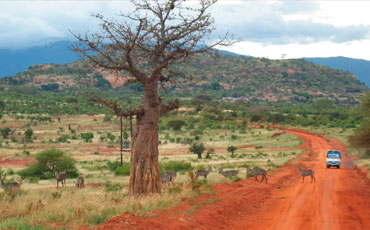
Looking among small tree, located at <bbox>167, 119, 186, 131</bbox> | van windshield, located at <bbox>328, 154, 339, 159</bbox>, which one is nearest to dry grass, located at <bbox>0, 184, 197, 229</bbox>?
van windshield, located at <bbox>328, 154, 339, 159</bbox>

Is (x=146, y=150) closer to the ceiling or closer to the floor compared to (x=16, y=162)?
closer to the ceiling

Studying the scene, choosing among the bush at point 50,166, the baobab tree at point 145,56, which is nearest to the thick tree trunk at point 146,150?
the baobab tree at point 145,56

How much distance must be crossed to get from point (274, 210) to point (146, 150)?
4467mm

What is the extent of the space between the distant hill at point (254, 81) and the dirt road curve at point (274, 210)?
88.1m

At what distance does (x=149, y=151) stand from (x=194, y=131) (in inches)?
1789

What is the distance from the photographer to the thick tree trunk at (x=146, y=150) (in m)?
13.6

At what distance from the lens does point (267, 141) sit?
50.9m

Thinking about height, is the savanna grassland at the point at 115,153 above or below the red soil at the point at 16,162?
above

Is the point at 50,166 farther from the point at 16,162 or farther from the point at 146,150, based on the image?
the point at 146,150

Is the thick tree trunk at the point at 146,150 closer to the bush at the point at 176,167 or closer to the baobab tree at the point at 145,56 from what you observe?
the baobab tree at the point at 145,56

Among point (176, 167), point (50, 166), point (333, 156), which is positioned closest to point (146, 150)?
point (176, 167)

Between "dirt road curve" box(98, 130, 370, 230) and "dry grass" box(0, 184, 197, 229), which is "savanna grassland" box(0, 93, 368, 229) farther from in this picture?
"dirt road curve" box(98, 130, 370, 230)

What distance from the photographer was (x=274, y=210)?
12.7 meters

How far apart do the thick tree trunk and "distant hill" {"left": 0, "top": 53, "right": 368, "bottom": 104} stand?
89949 mm
